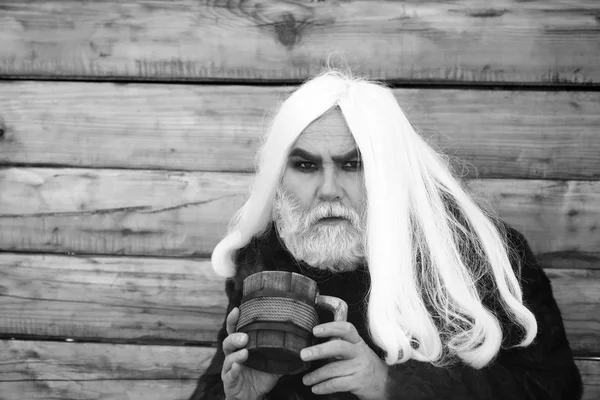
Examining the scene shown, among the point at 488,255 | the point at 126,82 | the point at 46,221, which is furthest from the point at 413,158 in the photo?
the point at 46,221

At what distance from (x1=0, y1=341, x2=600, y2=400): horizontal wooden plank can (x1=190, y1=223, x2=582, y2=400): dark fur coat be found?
43cm

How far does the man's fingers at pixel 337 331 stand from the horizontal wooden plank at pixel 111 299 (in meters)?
0.93

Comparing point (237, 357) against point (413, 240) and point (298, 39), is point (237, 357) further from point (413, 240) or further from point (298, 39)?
point (298, 39)

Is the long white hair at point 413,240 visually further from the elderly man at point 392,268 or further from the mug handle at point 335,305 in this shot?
the mug handle at point 335,305

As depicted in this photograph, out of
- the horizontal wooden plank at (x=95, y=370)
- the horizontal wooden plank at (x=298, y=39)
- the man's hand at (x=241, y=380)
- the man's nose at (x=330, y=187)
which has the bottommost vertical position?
the horizontal wooden plank at (x=95, y=370)

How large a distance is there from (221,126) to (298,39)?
416 mm

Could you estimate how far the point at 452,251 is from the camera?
200cm

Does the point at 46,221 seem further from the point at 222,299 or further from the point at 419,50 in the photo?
the point at 419,50

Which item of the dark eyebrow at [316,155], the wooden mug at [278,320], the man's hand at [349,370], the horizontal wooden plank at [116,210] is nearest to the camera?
the wooden mug at [278,320]

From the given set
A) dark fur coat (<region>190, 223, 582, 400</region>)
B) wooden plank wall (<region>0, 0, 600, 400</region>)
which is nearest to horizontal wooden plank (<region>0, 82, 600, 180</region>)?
wooden plank wall (<region>0, 0, 600, 400</region>)

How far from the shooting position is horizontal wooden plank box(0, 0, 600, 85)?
7.84 ft

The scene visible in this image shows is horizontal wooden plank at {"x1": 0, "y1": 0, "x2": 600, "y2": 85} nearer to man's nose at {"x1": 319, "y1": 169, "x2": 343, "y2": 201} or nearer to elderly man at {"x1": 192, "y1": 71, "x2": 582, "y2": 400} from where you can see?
elderly man at {"x1": 192, "y1": 71, "x2": 582, "y2": 400}

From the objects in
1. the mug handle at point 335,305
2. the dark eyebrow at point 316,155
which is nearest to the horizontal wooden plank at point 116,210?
the dark eyebrow at point 316,155

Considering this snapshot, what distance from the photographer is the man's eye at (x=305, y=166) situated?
2098 mm
